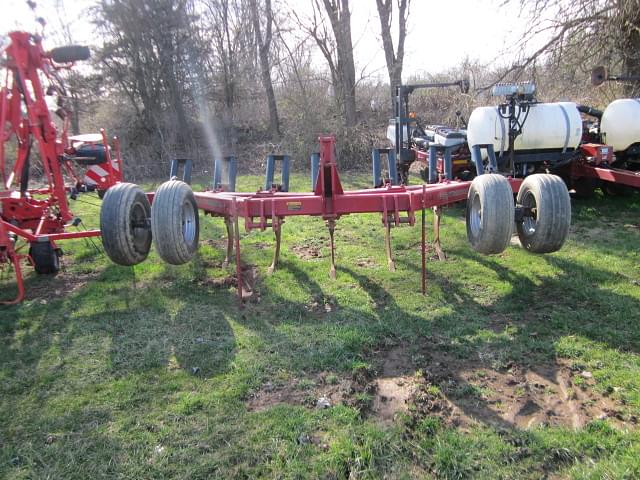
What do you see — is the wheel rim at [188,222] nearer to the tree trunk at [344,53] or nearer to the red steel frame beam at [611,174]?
the red steel frame beam at [611,174]

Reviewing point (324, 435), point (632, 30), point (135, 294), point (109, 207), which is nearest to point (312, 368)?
point (324, 435)

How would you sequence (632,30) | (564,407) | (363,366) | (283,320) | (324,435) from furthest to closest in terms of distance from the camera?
(632,30), (283,320), (363,366), (564,407), (324,435)

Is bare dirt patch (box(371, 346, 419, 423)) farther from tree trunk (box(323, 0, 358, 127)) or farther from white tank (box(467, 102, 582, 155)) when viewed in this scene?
tree trunk (box(323, 0, 358, 127))

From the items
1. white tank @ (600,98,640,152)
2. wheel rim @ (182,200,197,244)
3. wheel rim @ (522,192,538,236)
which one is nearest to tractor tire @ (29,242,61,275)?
wheel rim @ (182,200,197,244)

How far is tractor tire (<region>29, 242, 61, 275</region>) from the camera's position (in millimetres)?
5875

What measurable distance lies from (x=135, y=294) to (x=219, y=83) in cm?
1547

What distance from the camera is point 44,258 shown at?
590cm

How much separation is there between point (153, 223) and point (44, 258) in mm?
2563

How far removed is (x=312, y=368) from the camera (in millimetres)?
3486

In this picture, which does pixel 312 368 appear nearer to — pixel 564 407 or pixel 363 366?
pixel 363 366

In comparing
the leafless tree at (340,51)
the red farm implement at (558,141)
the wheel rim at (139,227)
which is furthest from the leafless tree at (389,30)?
the wheel rim at (139,227)

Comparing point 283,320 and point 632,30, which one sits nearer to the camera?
point 283,320

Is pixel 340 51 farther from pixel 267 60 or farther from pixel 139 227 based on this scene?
pixel 139 227

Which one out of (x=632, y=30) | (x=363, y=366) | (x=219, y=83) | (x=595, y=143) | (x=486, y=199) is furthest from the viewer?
(x=219, y=83)
